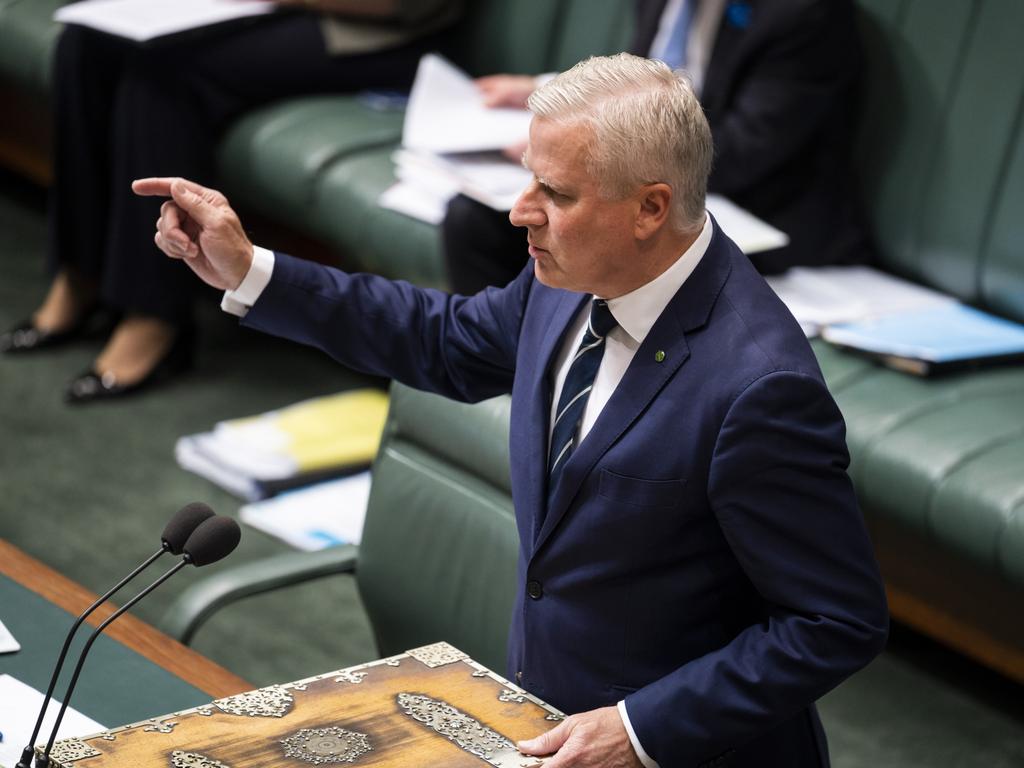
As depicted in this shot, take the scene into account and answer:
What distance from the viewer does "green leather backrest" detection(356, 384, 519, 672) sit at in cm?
209

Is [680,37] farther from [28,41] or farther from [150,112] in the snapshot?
[28,41]

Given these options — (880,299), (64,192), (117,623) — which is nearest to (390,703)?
(117,623)

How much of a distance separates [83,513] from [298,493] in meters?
0.44

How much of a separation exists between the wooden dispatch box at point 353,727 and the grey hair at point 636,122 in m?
0.48

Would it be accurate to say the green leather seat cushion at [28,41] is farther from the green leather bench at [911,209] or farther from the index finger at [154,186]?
the index finger at [154,186]

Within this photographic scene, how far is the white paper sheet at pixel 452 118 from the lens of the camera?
11.5 ft

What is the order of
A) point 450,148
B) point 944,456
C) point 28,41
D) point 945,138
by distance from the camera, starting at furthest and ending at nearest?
point 28,41 < point 450,148 < point 945,138 < point 944,456

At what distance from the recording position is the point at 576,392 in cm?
167

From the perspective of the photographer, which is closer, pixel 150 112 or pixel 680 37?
pixel 680 37

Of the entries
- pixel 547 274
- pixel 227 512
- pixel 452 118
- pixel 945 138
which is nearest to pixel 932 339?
pixel 945 138

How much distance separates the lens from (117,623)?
1.87 meters

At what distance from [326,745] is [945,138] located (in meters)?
2.38

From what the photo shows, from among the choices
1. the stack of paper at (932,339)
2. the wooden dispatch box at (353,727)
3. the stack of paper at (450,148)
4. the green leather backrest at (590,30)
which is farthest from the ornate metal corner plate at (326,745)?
the green leather backrest at (590,30)

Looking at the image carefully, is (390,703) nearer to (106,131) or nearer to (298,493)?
(298,493)
